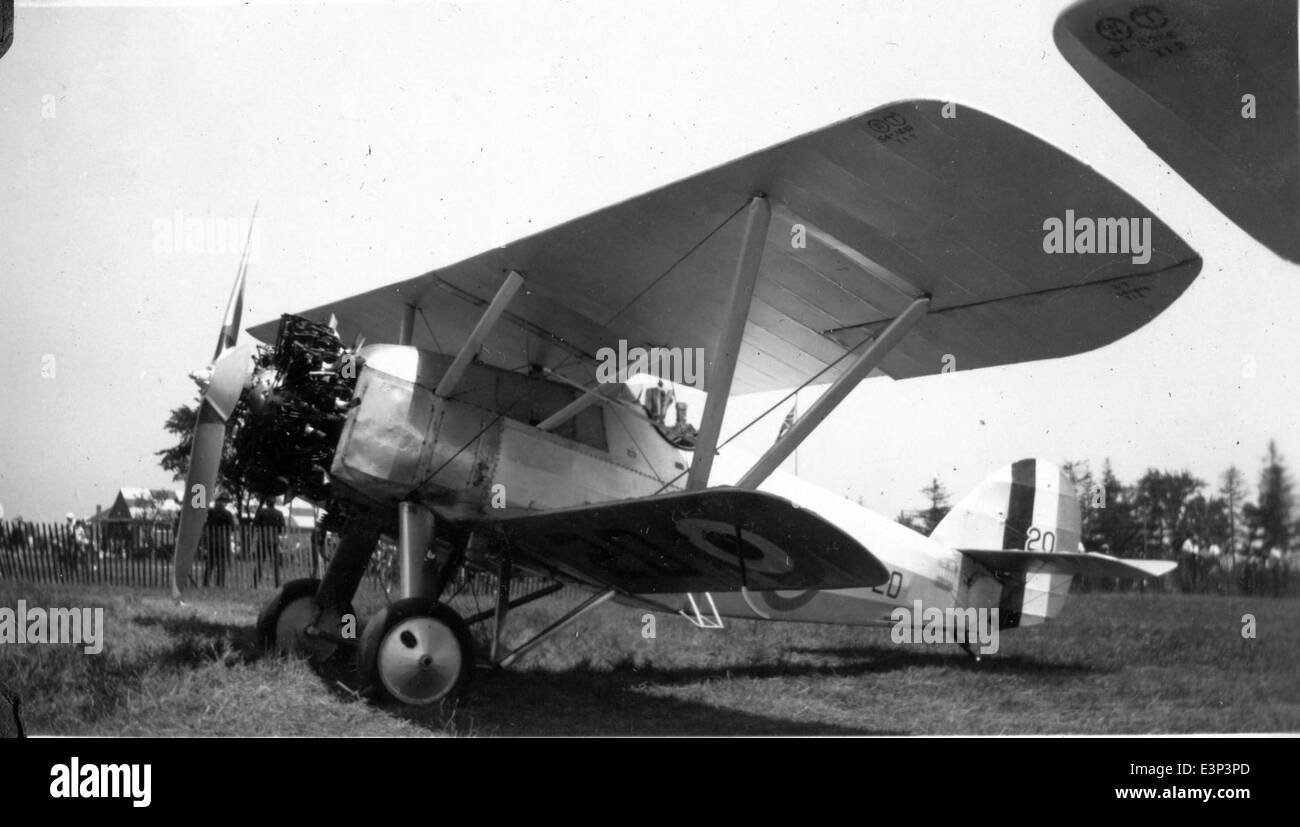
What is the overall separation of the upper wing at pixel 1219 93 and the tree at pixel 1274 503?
3.07 feet

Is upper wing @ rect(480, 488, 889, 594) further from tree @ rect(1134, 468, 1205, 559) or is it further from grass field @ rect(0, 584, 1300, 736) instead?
tree @ rect(1134, 468, 1205, 559)

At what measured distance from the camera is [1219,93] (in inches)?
144

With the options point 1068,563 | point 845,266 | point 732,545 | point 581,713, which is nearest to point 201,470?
point 581,713

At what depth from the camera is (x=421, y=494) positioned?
5.13 meters

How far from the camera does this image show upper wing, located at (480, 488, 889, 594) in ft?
12.6

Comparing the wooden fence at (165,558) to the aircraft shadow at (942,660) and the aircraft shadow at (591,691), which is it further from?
the aircraft shadow at (942,660)

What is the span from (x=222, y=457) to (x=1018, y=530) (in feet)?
18.0

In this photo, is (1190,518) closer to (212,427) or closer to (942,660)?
(942,660)

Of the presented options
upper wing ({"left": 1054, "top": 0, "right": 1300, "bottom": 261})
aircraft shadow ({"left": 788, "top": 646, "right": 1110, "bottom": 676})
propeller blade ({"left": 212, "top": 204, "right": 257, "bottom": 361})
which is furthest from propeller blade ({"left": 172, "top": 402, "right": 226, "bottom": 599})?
aircraft shadow ({"left": 788, "top": 646, "right": 1110, "bottom": 676})

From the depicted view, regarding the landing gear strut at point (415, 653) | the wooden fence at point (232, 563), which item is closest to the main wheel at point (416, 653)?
the landing gear strut at point (415, 653)

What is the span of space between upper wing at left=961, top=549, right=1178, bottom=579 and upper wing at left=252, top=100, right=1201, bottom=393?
134 centimetres
